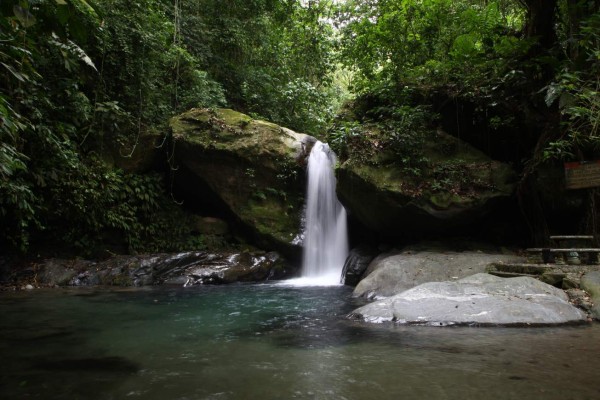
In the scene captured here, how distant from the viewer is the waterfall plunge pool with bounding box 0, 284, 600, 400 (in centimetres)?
308

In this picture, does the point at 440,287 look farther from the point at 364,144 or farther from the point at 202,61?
the point at 202,61

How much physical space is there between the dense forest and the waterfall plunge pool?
118 inches

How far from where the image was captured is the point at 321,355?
4020mm

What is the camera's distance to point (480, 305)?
17.1 feet

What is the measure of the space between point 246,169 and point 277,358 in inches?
327

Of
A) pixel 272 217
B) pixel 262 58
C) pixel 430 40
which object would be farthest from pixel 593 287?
pixel 262 58

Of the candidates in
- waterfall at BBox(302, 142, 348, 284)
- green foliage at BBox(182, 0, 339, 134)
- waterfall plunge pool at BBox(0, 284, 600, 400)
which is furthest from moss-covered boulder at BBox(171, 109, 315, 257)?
waterfall plunge pool at BBox(0, 284, 600, 400)

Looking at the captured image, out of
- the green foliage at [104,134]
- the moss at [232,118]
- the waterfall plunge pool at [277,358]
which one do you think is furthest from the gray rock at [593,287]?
the moss at [232,118]

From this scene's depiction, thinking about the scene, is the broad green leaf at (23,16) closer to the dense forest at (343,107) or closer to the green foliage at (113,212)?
the dense forest at (343,107)

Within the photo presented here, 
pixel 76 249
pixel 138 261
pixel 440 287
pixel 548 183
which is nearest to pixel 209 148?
pixel 138 261

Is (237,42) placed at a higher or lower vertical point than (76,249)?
higher

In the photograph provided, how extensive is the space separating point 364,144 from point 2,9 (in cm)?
797

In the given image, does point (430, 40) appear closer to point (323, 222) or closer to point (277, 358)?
point (323, 222)

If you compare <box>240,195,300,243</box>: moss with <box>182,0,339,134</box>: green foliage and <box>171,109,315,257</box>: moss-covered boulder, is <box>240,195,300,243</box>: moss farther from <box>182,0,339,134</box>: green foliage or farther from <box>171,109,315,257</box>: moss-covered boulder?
<box>182,0,339,134</box>: green foliage
